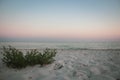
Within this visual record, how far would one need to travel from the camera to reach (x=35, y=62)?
3949 millimetres

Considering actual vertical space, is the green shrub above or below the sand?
above

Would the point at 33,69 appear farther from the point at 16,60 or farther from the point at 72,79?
the point at 72,79

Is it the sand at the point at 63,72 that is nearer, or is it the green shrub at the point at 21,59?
the sand at the point at 63,72

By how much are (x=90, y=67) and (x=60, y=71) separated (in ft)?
2.73

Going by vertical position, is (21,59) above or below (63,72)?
above

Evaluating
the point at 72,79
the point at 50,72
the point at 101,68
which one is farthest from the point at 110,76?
the point at 50,72

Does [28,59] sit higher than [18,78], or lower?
higher

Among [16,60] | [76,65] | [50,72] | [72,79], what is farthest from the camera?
[76,65]

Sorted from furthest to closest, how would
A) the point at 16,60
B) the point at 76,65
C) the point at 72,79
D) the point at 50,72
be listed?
the point at 76,65, the point at 16,60, the point at 50,72, the point at 72,79

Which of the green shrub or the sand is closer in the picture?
the sand

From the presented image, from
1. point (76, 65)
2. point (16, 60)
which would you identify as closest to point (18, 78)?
point (16, 60)

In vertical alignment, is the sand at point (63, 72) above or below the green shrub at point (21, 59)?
below

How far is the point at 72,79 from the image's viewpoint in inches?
120

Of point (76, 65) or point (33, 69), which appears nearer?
point (33, 69)
